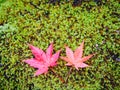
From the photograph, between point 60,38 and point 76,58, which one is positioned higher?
point 60,38

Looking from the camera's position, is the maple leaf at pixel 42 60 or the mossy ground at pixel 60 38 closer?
the maple leaf at pixel 42 60

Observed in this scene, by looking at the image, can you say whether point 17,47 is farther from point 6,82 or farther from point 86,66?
point 86,66

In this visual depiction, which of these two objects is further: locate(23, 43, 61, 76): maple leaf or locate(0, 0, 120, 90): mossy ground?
locate(0, 0, 120, 90): mossy ground

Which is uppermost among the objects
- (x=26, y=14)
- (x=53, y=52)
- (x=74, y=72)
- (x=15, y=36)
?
(x=26, y=14)

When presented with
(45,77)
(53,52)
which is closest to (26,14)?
(53,52)
